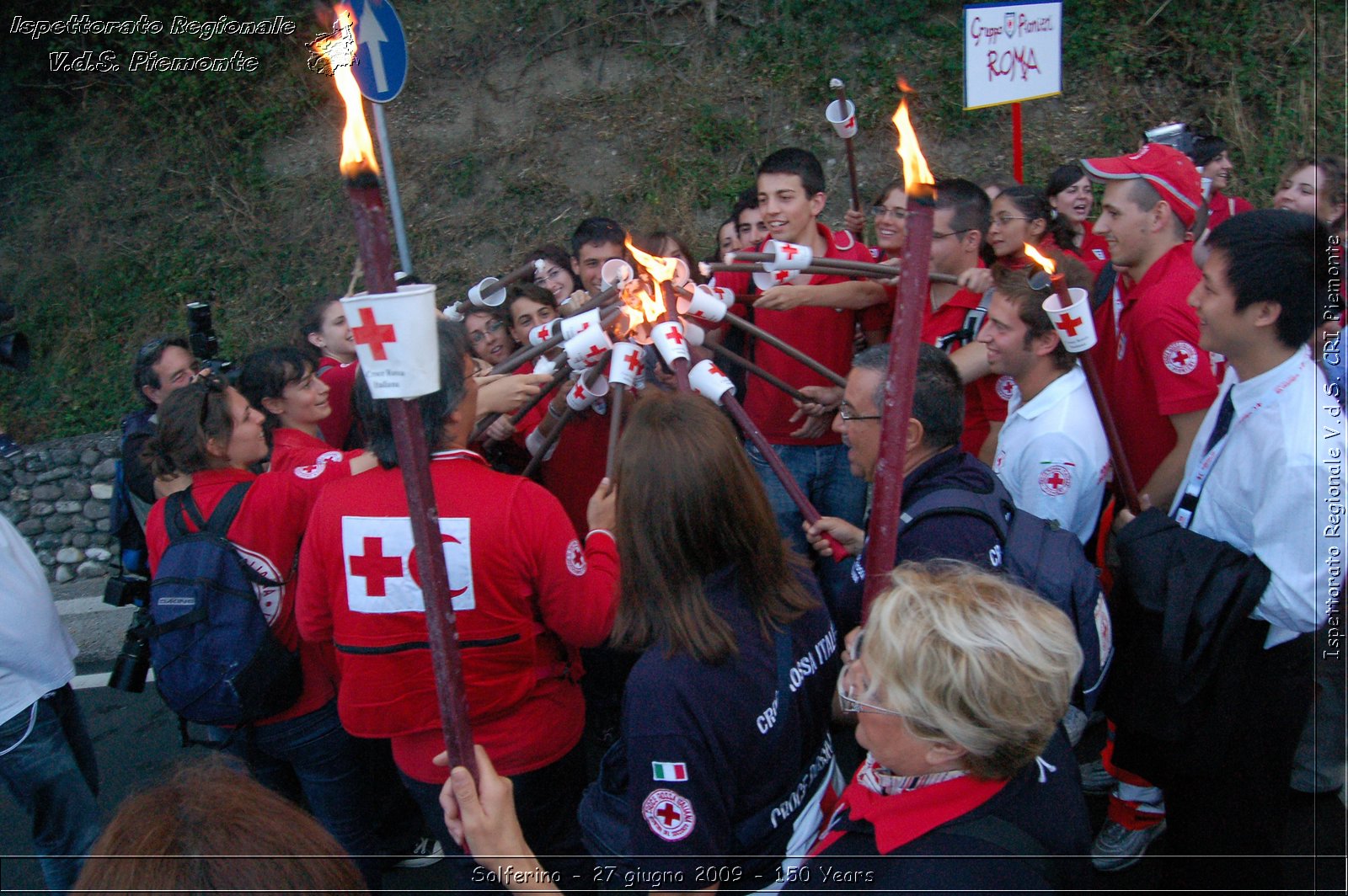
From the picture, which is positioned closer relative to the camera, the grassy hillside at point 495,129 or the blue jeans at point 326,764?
the blue jeans at point 326,764

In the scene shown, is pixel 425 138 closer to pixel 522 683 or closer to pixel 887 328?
pixel 887 328

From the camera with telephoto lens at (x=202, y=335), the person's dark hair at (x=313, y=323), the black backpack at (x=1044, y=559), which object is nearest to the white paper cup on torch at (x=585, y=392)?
the black backpack at (x=1044, y=559)

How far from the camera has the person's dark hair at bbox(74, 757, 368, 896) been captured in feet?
3.90

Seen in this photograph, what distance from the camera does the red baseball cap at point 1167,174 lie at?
374 cm

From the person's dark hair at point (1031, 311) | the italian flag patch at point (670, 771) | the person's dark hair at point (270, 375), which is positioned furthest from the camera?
the person's dark hair at point (270, 375)

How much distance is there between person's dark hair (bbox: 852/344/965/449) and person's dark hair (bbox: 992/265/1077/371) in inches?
23.4

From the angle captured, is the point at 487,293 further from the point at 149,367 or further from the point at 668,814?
the point at 668,814

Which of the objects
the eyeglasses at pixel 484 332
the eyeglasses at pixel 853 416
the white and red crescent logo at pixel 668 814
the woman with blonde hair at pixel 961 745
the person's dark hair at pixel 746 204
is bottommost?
the white and red crescent logo at pixel 668 814

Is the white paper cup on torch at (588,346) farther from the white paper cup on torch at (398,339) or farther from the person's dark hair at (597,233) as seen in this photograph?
the person's dark hair at (597,233)

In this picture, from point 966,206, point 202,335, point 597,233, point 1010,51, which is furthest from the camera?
point 1010,51

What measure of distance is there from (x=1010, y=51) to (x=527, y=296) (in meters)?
3.21

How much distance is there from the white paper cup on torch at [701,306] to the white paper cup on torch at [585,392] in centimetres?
34

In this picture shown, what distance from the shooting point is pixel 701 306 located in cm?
292

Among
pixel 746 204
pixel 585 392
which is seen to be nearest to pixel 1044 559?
pixel 585 392
